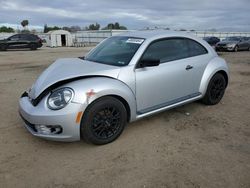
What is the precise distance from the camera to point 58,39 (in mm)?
35656

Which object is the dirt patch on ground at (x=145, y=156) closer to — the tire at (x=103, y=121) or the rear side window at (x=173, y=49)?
the tire at (x=103, y=121)

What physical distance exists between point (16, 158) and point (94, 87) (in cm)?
135

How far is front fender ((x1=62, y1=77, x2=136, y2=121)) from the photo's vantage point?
10.5 ft

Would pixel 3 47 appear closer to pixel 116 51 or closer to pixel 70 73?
pixel 116 51

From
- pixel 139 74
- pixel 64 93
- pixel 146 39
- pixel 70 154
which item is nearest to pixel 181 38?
pixel 146 39

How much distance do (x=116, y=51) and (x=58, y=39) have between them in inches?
1320

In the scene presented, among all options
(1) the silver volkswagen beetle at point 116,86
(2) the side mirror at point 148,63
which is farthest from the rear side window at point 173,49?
(2) the side mirror at point 148,63

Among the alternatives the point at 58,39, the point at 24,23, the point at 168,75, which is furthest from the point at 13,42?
the point at 24,23

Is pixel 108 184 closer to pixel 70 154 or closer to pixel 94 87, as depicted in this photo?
pixel 70 154

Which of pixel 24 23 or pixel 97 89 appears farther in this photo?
pixel 24 23

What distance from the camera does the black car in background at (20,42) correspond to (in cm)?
2306

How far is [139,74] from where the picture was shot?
373cm

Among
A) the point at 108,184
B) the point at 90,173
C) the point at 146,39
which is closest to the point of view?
the point at 108,184

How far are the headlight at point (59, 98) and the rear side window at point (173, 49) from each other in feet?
4.35
